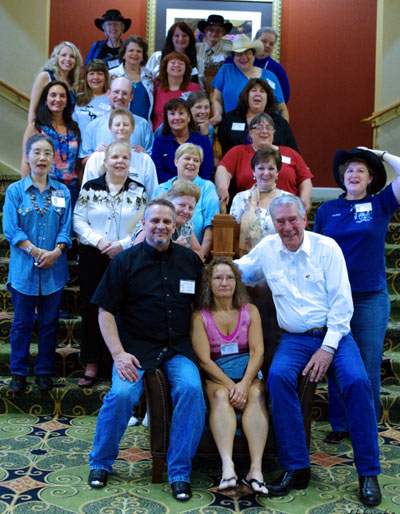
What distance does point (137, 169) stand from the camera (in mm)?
4102

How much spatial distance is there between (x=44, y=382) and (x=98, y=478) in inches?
41.1

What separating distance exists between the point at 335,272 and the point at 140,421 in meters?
1.48

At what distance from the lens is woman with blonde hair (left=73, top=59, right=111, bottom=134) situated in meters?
4.75

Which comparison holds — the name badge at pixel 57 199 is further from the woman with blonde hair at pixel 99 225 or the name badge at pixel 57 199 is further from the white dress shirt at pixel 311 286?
the white dress shirt at pixel 311 286

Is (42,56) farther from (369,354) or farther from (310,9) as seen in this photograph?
(369,354)

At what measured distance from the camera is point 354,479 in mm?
2879

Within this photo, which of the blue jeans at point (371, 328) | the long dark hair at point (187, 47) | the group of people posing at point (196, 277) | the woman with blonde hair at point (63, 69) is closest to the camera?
the group of people posing at point (196, 277)

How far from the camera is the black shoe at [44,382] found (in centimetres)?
361

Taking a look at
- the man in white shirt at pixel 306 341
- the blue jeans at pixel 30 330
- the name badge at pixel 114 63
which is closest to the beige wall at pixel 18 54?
the name badge at pixel 114 63

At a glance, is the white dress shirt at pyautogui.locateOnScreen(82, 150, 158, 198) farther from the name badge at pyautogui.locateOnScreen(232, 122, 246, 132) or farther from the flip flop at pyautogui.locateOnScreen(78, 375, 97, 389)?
the flip flop at pyautogui.locateOnScreen(78, 375, 97, 389)

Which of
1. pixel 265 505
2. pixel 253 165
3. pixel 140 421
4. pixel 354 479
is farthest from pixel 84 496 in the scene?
pixel 253 165

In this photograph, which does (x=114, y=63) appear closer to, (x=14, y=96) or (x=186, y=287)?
(x=14, y=96)

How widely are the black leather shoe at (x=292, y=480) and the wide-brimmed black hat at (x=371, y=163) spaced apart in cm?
160

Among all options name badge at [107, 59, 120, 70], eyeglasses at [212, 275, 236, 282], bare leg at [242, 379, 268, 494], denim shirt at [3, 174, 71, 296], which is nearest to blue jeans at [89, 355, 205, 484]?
bare leg at [242, 379, 268, 494]
